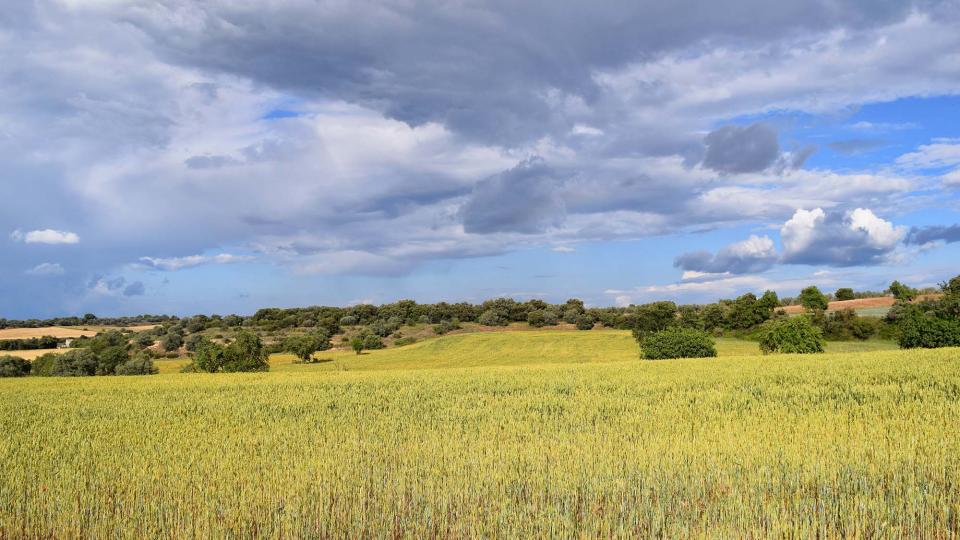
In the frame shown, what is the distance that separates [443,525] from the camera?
765 cm

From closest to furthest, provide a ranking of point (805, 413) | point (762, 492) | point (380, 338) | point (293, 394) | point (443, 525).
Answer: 1. point (443, 525)
2. point (762, 492)
3. point (805, 413)
4. point (293, 394)
5. point (380, 338)

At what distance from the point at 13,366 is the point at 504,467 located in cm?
9136

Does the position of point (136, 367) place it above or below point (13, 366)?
below

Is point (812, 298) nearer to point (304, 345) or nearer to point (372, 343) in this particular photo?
point (372, 343)

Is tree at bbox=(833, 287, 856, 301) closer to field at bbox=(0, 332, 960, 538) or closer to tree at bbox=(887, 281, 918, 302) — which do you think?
tree at bbox=(887, 281, 918, 302)

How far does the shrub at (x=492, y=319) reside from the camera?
390 feet

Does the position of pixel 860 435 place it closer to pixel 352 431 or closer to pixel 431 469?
pixel 431 469

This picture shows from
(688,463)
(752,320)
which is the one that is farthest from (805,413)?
(752,320)

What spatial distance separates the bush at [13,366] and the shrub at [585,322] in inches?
3174

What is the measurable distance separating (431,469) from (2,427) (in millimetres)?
14927

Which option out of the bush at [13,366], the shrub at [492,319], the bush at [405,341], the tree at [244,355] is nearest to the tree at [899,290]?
the shrub at [492,319]

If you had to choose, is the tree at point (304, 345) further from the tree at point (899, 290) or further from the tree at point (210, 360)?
the tree at point (899, 290)

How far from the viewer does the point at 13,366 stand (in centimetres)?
7881

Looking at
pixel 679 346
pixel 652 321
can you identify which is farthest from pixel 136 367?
pixel 652 321
